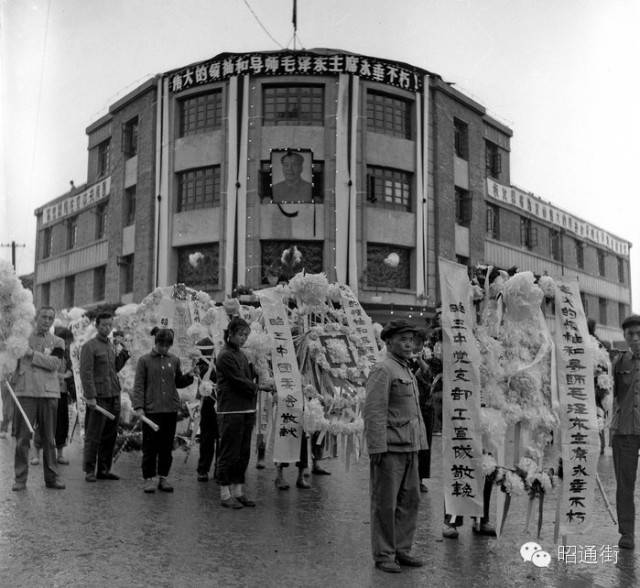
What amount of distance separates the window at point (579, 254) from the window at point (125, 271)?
2288 centimetres

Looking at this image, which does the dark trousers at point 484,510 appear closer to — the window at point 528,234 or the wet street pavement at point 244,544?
the wet street pavement at point 244,544

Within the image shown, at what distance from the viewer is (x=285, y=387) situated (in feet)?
26.7

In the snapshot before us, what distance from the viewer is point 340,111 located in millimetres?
25594

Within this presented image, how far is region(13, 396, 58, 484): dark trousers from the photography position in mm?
7746

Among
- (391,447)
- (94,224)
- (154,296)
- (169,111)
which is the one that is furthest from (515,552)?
(94,224)

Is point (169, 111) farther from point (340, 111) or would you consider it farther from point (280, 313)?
point (280, 313)

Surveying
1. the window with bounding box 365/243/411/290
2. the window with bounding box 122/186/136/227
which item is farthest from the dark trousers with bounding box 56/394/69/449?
the window with bounding box 122/186/136/227

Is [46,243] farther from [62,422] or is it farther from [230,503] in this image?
[230,503]

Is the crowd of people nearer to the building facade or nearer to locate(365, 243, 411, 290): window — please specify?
the building facade

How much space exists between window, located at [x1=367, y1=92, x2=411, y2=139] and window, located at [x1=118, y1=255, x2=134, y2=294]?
11.2 m

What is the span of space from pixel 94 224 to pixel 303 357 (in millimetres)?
27113

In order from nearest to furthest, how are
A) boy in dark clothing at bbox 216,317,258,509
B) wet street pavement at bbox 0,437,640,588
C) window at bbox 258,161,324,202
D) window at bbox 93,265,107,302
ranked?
wet street pavement at bbox 0,437,640,588
boy in dark clothing at bbox 216,317,258,509
window at bbox 258,161,324,202
window at bbox 93,265,107,302

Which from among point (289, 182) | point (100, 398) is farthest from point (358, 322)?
point (289, 182)

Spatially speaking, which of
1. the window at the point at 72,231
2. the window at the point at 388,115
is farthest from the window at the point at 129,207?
the window at the point at 388,115
